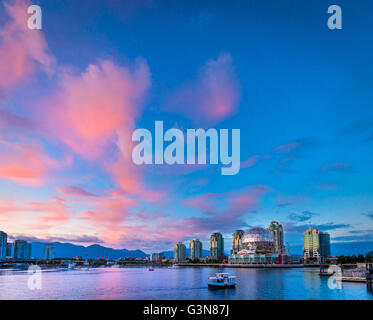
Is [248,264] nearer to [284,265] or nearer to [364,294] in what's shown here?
[284,265]

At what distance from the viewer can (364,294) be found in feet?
164
